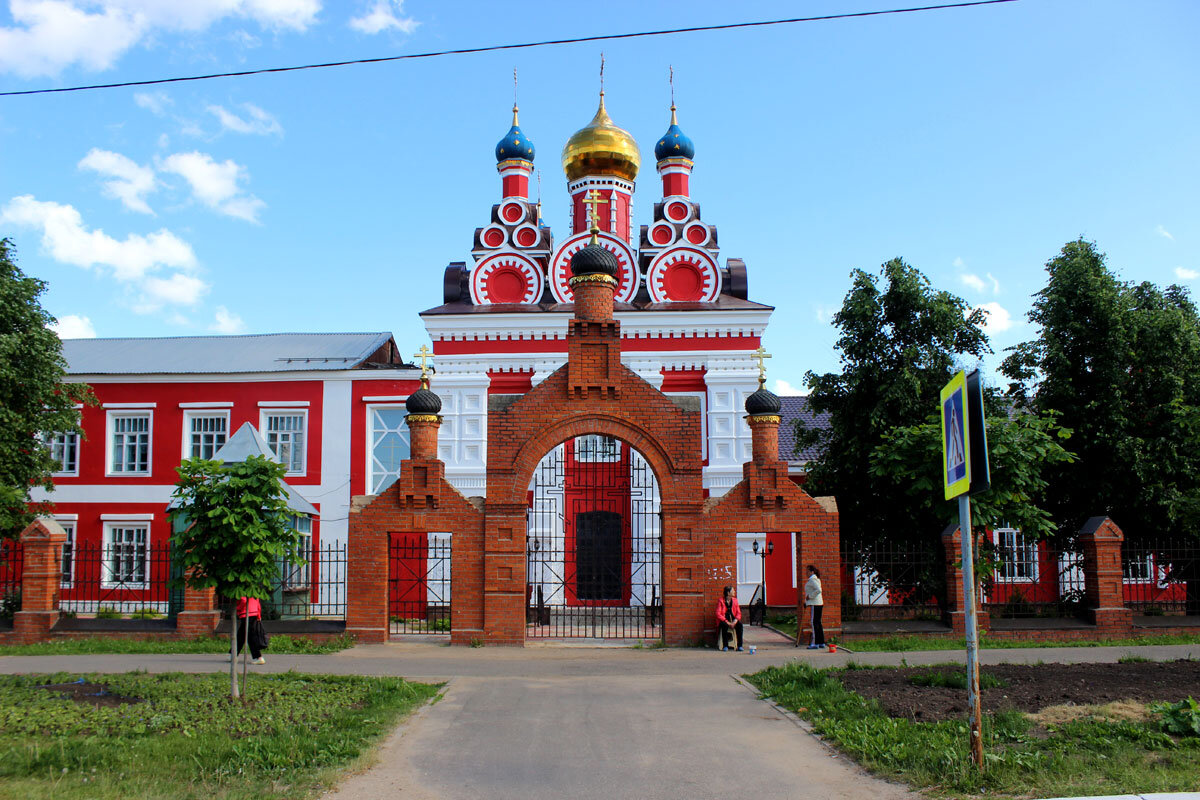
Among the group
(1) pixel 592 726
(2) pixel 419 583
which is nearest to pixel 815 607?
(1) pixel 592 726

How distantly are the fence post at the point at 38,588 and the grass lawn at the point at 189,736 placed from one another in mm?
5994

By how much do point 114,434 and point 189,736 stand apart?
795 inches

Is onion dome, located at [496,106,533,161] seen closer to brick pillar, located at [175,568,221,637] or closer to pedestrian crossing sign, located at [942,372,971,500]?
brick pillar, located at [175,568,221,637]

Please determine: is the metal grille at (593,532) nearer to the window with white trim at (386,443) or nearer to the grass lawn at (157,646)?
the window with white trim at (386,443)

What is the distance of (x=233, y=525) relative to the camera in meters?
9.80

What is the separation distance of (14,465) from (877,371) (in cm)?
1854

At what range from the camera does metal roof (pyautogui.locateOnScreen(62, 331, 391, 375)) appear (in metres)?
26.1

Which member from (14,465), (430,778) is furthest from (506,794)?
(14,465)

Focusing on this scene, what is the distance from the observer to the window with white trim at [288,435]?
25125 millimetres

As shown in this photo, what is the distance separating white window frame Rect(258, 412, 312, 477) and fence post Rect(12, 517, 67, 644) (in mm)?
8476

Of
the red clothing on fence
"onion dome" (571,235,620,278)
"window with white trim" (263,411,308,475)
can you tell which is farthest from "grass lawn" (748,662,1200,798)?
"window with white trim" (263,411,308,475)

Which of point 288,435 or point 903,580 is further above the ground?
point 288,435

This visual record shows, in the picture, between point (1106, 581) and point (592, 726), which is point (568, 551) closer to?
point (592, 726)

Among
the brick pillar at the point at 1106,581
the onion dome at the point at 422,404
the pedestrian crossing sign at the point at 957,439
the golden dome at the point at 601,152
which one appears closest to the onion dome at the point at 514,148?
the golden dome at the point at 601,152
